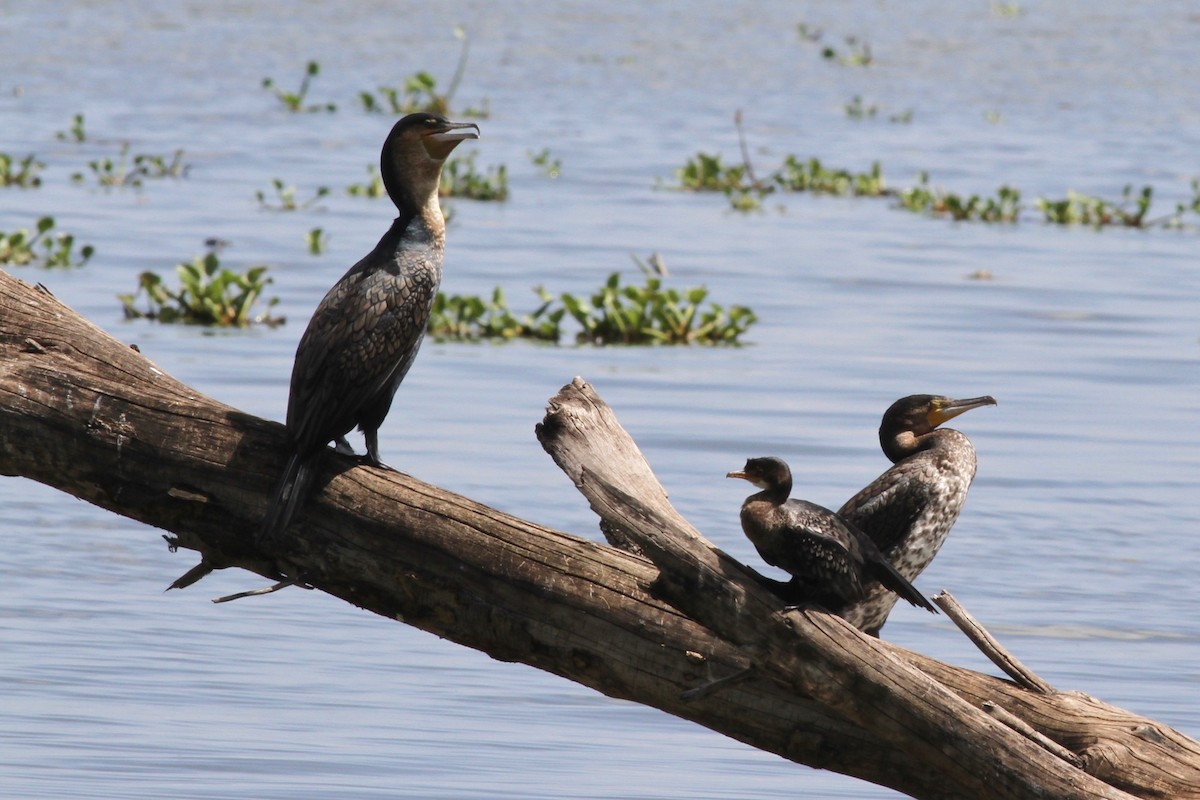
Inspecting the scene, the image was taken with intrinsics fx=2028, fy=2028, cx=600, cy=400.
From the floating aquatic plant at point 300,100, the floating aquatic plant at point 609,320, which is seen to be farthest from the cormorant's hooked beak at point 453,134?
the floating aquatic plant at point 300,100

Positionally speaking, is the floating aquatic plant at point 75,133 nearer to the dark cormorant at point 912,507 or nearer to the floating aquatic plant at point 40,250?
the floating aquatic plant at point 40,250

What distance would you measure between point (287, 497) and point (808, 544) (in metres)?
1.10

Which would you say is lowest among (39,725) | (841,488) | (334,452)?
(39,725)

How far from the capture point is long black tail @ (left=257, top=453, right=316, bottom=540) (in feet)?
14.0

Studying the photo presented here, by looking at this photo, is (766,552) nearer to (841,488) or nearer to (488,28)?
(841,488)

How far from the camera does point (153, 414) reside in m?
4.44

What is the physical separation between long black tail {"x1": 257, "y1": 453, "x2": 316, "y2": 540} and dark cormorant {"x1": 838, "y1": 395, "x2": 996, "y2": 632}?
1477 millimetres

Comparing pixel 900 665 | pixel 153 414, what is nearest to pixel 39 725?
pixel 153 414

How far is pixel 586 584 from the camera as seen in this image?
4188mm

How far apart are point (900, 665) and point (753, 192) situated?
12.5m

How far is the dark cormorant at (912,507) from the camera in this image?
5137 mm

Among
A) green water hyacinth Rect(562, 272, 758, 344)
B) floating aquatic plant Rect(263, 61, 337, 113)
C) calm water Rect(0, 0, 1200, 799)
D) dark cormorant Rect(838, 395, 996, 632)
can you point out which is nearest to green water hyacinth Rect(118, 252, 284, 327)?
calm water Rect(0, 0, 1200, 799)

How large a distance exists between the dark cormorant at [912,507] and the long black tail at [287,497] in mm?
1477

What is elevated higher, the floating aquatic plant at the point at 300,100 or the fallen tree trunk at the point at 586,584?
the floating aquatic plant at the point at 300,100
